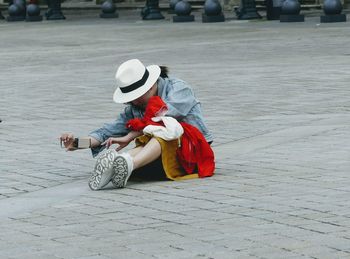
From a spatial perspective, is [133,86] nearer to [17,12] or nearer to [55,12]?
[55,12]

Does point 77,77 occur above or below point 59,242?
below

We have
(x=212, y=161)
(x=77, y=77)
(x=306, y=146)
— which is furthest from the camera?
(x=77, y=77)

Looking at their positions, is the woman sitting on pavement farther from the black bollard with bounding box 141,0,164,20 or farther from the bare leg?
the black bollard with bounding box 141,0,164,20

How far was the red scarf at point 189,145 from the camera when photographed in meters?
8.45

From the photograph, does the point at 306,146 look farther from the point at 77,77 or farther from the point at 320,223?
the point at 77,77

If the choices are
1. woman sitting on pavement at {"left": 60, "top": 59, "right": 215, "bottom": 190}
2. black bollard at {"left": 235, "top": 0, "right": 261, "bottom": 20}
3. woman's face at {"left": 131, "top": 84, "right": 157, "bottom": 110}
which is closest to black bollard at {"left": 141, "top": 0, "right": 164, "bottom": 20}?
black bollard at {"left": 235, "top": 0, "right": 261, "bottom": 20}

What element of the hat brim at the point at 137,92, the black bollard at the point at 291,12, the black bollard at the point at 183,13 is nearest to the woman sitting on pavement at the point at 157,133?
the hat brim at the point at 137,92

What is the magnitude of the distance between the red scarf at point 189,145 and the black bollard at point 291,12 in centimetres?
2205

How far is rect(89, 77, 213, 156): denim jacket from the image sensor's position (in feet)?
28.1

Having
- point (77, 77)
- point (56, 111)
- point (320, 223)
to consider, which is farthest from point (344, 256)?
point (77, 77)

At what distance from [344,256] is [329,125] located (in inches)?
217

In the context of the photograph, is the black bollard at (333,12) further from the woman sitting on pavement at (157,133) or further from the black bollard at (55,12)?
the woman sitting on pavement at (157,133)

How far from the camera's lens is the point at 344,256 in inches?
229

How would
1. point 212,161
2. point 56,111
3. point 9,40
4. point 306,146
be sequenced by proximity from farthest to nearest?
point 9,40 < point 56,111 < point 306,146 < point 212,161
